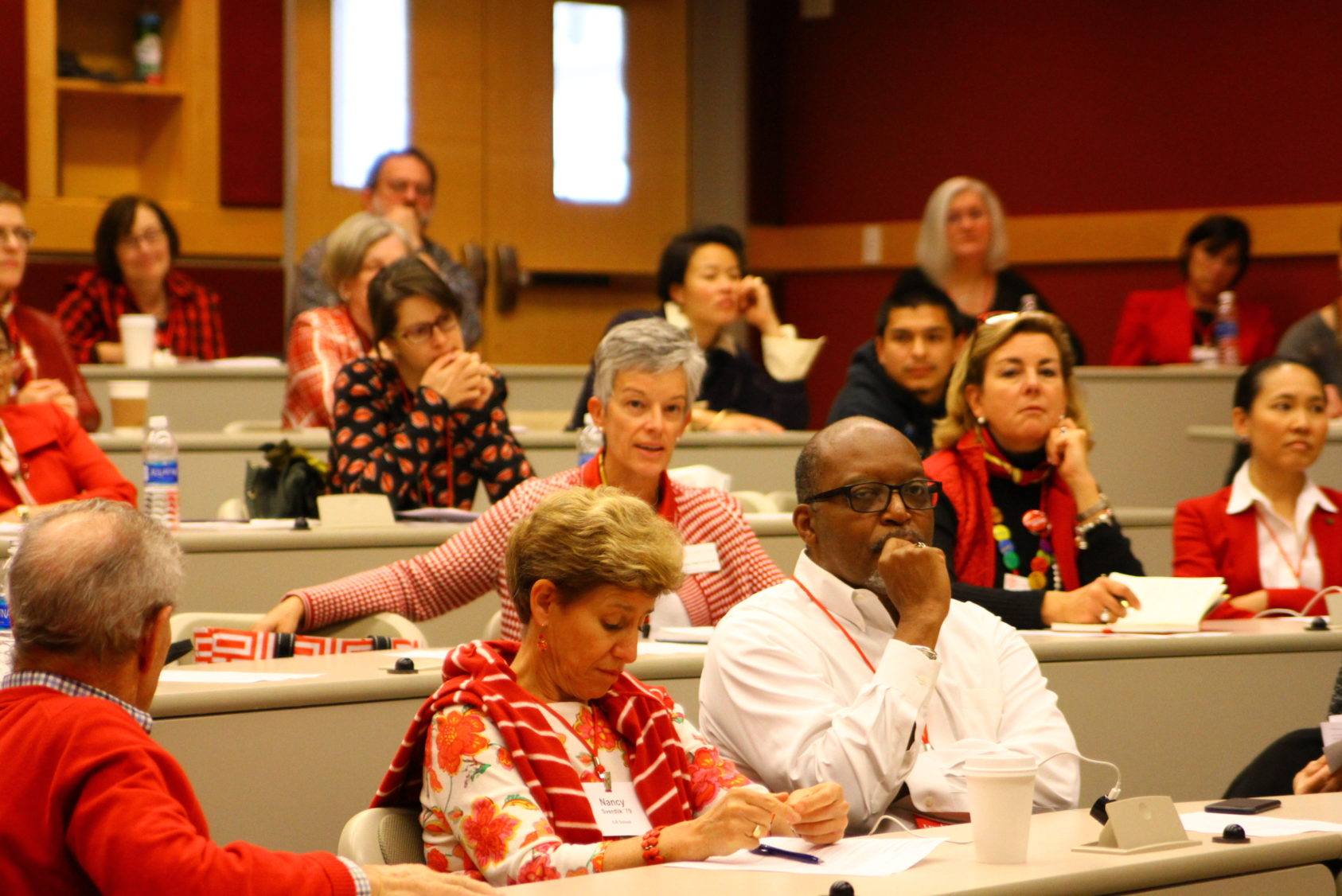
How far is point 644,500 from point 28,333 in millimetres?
2978

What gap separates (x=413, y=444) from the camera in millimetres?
4219

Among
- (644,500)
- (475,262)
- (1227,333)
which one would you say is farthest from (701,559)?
(475,262)

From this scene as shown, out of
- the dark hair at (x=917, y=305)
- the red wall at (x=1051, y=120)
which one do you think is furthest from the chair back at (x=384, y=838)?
the red wall at (x=1051, y=120)

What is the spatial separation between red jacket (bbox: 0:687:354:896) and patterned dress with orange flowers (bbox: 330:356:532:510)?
2.53m

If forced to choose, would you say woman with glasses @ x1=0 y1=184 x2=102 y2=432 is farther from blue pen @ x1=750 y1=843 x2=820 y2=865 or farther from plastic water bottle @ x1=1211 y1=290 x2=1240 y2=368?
plastic water bottle @ x1=1211 y1=290 x2=1240 y2=368

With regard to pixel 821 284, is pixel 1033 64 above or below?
above

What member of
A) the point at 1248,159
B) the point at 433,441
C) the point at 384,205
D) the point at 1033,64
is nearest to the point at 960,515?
the point at 433,441

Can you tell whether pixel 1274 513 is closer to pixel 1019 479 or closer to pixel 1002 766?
pixel 1019 479

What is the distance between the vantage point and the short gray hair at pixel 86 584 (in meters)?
1.64

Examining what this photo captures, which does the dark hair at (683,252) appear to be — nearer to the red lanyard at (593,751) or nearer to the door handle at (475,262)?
the door handle at (475,262)

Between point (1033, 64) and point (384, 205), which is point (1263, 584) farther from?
point (1033, 64)

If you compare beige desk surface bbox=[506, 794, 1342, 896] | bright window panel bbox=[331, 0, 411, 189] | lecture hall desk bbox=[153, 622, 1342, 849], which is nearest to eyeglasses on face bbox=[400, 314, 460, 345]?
lecture hall desk bbox=[153, 622, 1342, 849]

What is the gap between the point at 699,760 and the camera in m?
2.16

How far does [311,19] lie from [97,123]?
1074mm
